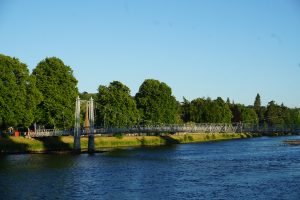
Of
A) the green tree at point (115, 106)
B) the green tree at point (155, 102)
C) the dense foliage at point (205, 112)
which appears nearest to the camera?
the green tree at point (115, 106)

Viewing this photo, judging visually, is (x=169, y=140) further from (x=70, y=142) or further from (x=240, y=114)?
(x=240, y=114)

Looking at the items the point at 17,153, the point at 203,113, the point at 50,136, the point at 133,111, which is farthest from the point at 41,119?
the point at 203,113

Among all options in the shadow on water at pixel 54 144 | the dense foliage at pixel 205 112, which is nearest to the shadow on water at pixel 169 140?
the shadow on water at pixel 54 144

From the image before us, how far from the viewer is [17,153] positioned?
7906 centimetres

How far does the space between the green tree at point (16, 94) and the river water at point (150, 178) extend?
1073 centimetres

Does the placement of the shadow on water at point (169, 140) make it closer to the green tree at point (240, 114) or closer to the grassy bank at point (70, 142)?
the grassy bank at point (70, 142)

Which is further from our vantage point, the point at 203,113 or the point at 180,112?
the point at 180,112

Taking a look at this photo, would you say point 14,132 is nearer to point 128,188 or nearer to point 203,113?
point 128,188

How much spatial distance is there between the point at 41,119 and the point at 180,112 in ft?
274

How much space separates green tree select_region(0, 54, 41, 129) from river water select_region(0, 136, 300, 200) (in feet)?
35.2

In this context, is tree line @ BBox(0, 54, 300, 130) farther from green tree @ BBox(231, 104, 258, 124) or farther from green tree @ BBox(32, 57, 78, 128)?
green tree @ BBox(231, 104, 258, 124)

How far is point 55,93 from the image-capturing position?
9150 cm

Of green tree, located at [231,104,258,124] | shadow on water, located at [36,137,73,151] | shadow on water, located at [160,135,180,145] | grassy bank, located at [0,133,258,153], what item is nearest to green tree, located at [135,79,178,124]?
shadow on water, located at [160,135,180,145]

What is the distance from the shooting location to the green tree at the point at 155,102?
12326 cm
